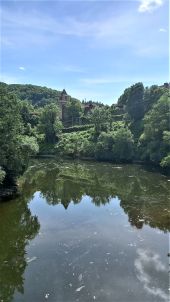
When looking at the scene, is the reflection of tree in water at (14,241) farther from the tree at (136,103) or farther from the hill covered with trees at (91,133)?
the tree at (136,103)

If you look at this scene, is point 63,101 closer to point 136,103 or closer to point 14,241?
point 136,103

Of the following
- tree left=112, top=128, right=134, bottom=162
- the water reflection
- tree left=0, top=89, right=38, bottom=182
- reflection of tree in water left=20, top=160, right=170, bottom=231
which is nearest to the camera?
the water reflection

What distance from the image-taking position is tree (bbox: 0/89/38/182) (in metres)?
35.2

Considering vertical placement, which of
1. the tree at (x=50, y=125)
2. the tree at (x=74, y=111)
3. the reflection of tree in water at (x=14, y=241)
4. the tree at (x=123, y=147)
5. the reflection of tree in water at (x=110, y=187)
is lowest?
the reflection of tree in water at (x=14, y=241)

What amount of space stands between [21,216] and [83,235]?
288 inches

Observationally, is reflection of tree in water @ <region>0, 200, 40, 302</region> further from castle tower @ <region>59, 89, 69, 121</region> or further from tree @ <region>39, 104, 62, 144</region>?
castle tower @ <region>59, 89, 69, 121</region>

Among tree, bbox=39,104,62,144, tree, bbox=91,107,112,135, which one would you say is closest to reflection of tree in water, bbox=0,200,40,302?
tree, bbox=91,107,112,135

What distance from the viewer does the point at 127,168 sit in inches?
2495

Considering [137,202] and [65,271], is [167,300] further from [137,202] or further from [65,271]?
[137,202]

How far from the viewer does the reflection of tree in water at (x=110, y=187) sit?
31.0 meters

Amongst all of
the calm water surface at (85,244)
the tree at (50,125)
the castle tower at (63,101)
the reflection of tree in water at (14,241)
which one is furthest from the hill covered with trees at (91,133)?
the calm water surface at (85,244)

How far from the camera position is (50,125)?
3585 inches

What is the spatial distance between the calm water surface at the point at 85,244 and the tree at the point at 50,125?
47.9 metres

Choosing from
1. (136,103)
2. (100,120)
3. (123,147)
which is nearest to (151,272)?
(123,147)
